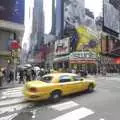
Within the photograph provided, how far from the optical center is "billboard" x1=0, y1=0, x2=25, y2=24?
41909 mm

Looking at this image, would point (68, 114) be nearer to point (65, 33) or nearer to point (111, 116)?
point (111, 116)

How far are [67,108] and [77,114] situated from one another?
144cm

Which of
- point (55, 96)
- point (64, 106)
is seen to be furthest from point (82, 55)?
point (64, 106)

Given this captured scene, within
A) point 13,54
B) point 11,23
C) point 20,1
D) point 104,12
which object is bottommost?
point 13,54

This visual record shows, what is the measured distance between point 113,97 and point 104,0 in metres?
87.0

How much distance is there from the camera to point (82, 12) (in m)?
102

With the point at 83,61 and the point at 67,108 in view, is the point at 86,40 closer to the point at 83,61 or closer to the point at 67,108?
the point at 83,61

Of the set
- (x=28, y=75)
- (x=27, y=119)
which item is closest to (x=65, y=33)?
(x=28, y=75)

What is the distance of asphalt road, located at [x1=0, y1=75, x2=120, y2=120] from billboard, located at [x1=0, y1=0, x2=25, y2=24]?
2530 centimetres

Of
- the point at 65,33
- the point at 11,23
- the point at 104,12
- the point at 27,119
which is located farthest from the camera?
the point at 104,12

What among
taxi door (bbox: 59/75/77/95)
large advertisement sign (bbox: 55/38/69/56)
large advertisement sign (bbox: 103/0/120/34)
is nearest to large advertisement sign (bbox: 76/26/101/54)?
large advertisement sign (bbox: 55/38/69/56)

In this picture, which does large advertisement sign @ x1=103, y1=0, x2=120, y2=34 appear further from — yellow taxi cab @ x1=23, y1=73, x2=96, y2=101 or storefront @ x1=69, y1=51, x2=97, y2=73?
yellow taxi cab @ x1=23, y1=73, x2=96, y2=101

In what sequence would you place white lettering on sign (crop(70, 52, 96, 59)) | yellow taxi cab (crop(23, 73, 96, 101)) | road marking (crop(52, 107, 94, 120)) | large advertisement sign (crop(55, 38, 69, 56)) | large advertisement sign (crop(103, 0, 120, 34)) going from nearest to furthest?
road marking (crop(52, 107, 94, 120)) → yellow taxi cab (crop(23, 73, 96, 101)) → white lettering on sign (crop(70, 52, 96, 59)) → large advertisement sign (crop(55, 38, 69, 56)) → large advertisement sign (crop(103, 0, 120, 34))

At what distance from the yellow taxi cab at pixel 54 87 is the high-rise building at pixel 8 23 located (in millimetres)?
22753
